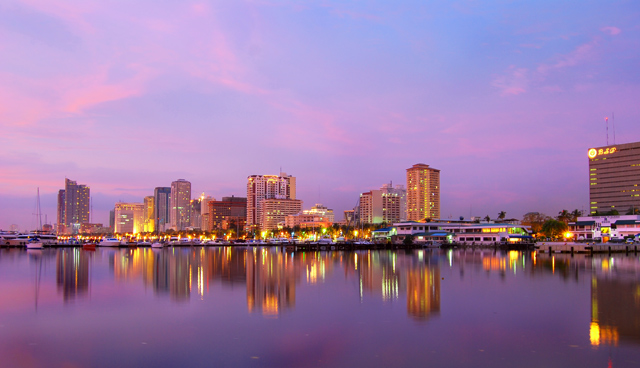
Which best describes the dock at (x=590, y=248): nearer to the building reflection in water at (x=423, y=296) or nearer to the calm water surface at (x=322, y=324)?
the calm water surface at (x=322, y=324)

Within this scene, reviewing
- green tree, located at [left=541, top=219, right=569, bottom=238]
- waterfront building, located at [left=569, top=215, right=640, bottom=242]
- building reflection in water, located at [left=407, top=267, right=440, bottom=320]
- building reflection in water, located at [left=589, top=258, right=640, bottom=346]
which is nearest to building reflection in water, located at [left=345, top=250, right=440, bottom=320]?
building reflection in water, located at [left=407, top=267, right=440, bottom=320]

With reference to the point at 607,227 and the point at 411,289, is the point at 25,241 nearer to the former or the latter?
the point at 411,289

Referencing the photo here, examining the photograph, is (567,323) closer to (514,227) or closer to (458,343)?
(458,343)

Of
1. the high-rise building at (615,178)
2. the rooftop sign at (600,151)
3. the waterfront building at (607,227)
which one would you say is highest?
the rooftop sign at (600,151)

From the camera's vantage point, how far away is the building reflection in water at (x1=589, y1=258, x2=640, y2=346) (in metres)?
16.4

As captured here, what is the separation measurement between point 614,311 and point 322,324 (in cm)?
1279

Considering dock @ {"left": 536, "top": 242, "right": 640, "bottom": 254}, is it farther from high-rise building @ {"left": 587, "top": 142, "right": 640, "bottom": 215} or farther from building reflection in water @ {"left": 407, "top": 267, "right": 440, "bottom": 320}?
high-rise building @ {"left": 587, "top": 142, "right": 640, "bottom": 215}

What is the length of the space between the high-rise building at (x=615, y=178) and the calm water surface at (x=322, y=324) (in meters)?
176

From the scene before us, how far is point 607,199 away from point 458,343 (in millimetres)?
203189

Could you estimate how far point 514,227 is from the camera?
113062 millimetres

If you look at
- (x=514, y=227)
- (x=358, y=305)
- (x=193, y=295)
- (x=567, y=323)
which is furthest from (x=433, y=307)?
(x=514, y=227)

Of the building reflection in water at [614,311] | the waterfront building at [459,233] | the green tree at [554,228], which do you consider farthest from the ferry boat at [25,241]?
the building reflection in water at [614,311]

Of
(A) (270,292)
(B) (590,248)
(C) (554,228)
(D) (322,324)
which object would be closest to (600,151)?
(C) (554,228)

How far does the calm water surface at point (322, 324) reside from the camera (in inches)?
558
